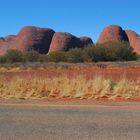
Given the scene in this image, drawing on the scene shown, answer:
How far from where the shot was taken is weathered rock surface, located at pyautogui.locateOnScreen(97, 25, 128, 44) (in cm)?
11586

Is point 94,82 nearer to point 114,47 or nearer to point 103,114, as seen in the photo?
point 103,114

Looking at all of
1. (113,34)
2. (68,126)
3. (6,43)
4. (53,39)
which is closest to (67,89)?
(68,126)

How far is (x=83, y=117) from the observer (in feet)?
37.3

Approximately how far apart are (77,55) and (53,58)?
6809mm

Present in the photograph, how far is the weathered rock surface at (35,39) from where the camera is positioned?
116188 millimetres

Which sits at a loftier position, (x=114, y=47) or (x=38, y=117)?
(x=114, y=47)

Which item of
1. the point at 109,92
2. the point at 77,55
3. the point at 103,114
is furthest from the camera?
the point at 77,55

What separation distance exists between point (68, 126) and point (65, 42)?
10639 cm

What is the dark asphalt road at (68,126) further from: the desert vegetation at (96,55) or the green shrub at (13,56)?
the green shrub at (13,56)

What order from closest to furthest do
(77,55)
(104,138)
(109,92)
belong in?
1. (104,138)
2. (109,92)
3. (77,55)

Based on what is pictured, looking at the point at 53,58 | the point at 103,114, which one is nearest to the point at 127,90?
the point at 103,114

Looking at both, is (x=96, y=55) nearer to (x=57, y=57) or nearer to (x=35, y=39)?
(x=57, y=57)

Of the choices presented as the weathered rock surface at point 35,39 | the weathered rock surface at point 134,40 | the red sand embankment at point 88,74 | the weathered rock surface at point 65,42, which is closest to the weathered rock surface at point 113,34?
the weathered rock surface at point 134,40

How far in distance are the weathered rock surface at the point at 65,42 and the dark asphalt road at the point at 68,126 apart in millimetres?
103491
